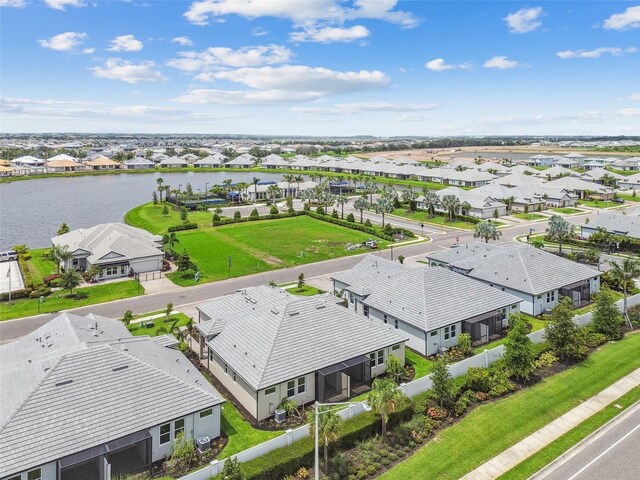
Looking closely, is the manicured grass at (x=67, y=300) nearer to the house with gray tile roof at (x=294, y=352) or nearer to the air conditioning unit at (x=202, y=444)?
the house with gray tile roof at (x=294, y=352)

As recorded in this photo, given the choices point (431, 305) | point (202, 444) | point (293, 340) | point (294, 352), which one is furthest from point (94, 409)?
point (431, 305)

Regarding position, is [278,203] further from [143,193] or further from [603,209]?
[603,209]

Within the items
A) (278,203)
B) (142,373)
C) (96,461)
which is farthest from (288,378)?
(278,203)

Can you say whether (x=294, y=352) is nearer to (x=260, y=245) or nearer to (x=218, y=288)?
(x=218, y=288)

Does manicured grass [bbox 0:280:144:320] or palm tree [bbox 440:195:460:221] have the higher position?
palm tree [bbox 440:195:460:221]

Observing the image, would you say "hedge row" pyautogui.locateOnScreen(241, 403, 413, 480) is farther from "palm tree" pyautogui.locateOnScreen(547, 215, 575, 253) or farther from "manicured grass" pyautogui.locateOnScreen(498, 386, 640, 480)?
"palm tree" pyautogui.locateOnScreen(547, 215, 575, 253)

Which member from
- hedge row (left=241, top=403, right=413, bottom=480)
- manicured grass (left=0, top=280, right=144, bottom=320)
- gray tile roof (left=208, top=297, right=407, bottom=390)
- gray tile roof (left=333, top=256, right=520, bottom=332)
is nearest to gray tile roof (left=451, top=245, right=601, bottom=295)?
gray tile roof (left=333, top=256, right=520, bottom=332)
